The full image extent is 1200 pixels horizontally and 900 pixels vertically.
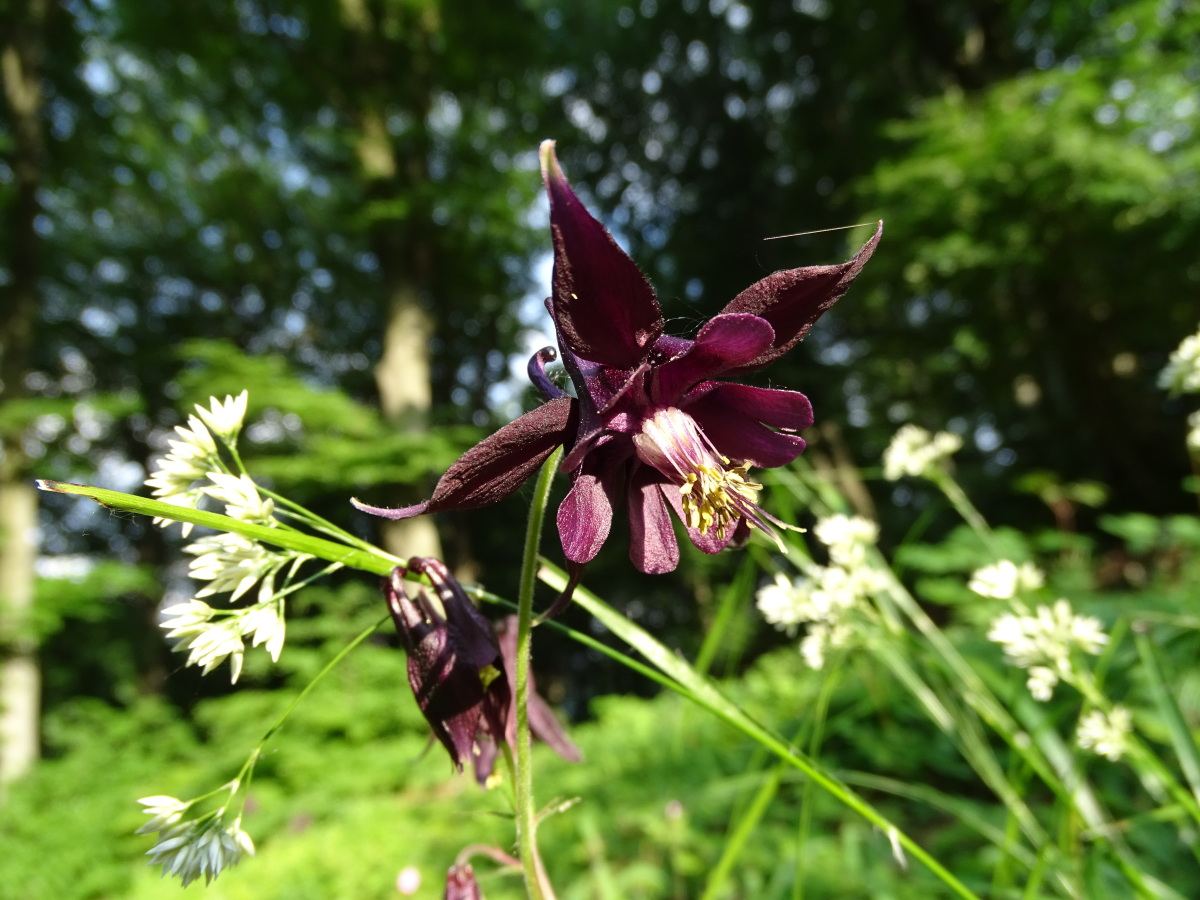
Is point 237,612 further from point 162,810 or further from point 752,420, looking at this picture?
point 752,420

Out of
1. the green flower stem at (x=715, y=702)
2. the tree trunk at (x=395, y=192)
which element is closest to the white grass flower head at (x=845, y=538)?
the green flower stem at (x=715, y=702)

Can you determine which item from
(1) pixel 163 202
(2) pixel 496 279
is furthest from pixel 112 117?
(2) pixel 496 279

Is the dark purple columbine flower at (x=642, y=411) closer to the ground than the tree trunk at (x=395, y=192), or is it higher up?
closer to the ground

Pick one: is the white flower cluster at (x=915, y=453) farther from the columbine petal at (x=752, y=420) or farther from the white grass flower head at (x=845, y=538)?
the columbine petal at (x=752, y=420)

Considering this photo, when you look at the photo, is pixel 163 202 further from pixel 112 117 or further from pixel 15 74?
pixel 15 74

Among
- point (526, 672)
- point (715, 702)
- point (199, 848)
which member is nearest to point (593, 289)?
point (526, 672)
